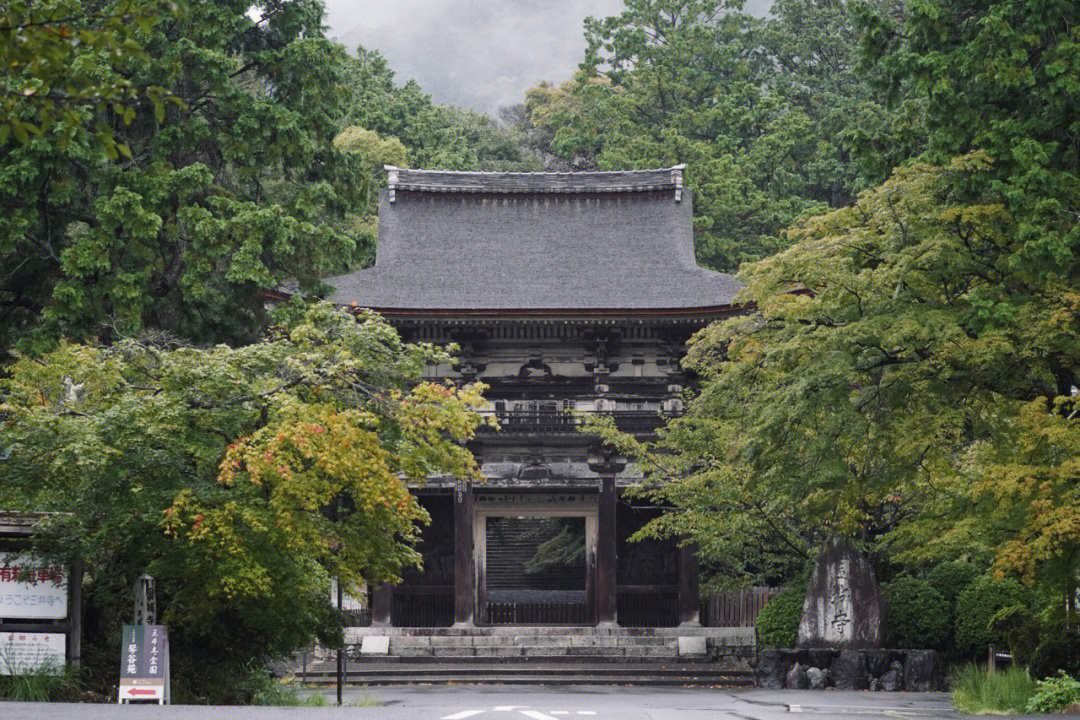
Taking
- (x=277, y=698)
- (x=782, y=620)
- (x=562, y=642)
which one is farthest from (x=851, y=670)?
(x=277, y=698)

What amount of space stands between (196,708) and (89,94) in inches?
288

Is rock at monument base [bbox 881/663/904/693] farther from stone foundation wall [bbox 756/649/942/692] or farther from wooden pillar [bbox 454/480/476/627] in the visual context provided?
wooden pillar [bbox 454/480/476/627]

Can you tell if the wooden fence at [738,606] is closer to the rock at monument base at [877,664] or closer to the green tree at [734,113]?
the rock at monument base at [877,664]

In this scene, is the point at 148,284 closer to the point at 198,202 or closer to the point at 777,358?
the point at 198,202

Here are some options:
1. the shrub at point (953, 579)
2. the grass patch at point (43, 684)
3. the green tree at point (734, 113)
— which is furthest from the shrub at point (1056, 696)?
the green tree at point (734, 113)

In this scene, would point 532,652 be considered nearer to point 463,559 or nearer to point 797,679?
point 463,559

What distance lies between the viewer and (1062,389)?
1491 centimetres

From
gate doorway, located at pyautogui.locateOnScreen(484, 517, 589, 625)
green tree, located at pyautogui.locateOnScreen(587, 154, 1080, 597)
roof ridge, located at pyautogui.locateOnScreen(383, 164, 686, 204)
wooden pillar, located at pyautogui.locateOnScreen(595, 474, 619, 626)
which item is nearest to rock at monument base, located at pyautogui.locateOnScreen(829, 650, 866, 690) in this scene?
green tree, located at pyautogui.locateOnScreen(587, 154, 1080, 597)

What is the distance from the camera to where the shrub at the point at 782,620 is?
71.7ft

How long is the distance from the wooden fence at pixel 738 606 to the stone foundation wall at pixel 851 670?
4782mm

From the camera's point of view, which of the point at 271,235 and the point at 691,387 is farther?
the point at 691,387

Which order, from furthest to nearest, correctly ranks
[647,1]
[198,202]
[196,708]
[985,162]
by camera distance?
[647,1] → [198,202] → [985,162] → [196,708]

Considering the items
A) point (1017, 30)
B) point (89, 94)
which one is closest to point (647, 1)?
point (1017, 30)

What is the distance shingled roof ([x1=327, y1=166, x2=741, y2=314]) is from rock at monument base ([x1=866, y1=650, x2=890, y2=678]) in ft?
26.4
